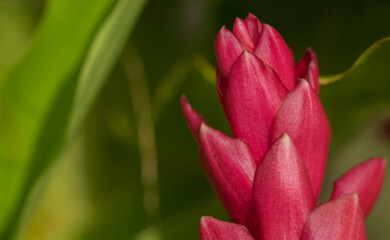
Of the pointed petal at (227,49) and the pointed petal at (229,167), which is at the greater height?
the pointed petal at (227,49)

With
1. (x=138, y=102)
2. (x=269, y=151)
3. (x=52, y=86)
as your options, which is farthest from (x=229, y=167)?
(x=138, y=102)

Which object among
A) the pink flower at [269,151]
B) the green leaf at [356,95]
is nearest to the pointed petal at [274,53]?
the pink flower at [269,151]

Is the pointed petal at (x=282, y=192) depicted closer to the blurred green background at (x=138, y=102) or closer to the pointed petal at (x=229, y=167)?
the pointed petal at (x=229, y=167)

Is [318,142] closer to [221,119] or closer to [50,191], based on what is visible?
[221,119]

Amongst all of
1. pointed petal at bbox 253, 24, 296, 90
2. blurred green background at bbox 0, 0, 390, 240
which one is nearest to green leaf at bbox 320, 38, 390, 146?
blurred green background at bbox 0, 0, 390, 240

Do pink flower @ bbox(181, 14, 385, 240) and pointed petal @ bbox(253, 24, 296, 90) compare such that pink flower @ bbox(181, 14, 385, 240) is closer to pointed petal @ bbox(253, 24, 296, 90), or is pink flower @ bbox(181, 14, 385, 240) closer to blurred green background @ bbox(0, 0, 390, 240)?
pointed petal @ bbox(253, 24, 296, 90)

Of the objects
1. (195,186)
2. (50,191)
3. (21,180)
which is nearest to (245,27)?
(21,180)
